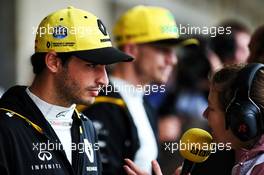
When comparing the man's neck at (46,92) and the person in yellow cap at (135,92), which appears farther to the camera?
the person in yellow cap at (135,92)

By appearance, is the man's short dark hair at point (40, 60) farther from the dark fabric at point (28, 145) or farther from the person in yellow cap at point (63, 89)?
the dark fabric at point (28, 145)

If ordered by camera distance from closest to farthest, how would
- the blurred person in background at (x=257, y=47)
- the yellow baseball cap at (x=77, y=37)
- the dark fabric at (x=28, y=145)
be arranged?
the dark fabric at (x=28, y=145), the yellow baseball cap at (x=77, y=37), the blurred person in background at (x=257, y=47)

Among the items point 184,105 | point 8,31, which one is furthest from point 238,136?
point 8,31

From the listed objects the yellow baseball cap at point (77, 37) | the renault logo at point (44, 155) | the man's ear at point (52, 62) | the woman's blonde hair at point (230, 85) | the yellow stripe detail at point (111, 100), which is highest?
the yellow baseball cap at point (77, 37)

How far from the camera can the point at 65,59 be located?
3039 millimetres

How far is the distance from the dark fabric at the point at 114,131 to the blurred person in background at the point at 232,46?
4.85ft

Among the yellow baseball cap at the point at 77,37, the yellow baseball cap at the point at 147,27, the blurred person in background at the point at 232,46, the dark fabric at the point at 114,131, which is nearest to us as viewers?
the yellow baseball cap at the point at 77,37

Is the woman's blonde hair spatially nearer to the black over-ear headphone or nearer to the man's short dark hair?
the black over-ear headphone

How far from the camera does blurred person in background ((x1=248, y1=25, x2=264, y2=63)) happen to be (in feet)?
11.3

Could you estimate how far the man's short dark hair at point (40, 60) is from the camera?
9.94ft

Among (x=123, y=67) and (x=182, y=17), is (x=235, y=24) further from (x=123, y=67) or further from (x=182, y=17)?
(x=182, y=17)

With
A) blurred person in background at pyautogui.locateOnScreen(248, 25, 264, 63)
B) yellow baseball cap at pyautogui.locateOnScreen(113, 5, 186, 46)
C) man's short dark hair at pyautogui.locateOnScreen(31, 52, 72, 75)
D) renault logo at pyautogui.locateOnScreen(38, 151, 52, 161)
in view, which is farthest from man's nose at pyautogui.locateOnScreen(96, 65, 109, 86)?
yellow baseball cap at pyautogui.locateOnScreen(113, 5, 186, 46)

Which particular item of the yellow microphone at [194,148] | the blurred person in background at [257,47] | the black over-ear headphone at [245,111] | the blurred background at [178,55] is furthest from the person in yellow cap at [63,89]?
the blurred background at [178,55]

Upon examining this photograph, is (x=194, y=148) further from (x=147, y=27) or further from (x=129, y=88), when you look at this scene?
(x=147, y=27)
